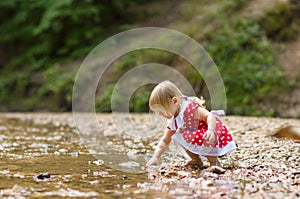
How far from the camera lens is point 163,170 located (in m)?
3.60

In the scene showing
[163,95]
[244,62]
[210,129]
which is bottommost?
[210,129]

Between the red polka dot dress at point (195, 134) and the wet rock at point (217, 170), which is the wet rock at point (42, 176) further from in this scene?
the wet rock at point (217, 170)

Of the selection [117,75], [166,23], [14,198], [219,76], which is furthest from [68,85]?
[14,198]

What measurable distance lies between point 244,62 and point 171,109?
6.76 metres

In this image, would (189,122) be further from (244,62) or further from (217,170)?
(244,62)

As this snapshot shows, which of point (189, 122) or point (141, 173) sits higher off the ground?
point (189, 122)

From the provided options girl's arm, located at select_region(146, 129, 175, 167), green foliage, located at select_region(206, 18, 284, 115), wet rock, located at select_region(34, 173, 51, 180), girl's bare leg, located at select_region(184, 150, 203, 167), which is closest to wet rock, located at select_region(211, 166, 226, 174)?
girl's bare leg, located at select_region(184, 150, 203, 167)

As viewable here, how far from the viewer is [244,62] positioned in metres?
10.1

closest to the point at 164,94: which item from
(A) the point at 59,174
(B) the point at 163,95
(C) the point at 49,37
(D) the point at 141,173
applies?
(B) the point at 163,95

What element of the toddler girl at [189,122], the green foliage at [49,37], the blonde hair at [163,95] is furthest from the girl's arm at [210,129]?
the green foliage at [49,37]

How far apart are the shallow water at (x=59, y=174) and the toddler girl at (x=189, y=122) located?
1.54ft

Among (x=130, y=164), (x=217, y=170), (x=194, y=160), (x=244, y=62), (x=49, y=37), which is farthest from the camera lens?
(x=49, y=37)

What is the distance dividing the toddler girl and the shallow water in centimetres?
47

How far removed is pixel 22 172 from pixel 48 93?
848cm
